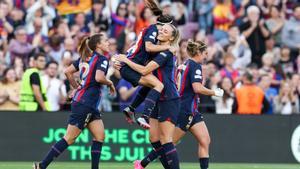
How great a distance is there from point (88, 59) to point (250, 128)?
19.9ft

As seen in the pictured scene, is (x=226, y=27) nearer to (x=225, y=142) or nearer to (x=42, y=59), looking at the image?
(x=225, y=142)

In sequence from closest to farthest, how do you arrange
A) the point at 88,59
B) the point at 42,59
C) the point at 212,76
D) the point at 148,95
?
the point at 148,95 < the point at 88,59 < the point at 42,59 < the point at 212,76

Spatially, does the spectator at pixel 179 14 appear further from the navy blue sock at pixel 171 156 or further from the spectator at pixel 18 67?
the navy blue sock at pixel 171 156

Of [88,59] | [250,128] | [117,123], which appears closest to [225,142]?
[250,128]

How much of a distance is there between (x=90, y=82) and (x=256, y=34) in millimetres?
8920

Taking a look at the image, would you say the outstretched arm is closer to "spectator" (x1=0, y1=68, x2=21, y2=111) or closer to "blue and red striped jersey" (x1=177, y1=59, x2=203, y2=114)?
"blue and red striped jersey" (x1=177, y1=59, x2=203, y2=114)

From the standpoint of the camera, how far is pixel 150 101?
1397 cm

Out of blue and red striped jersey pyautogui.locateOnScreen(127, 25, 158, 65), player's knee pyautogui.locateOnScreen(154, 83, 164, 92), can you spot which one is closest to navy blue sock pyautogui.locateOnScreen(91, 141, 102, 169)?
blue and red striped jersey pyautogui.locateOnScreen(127, 25, 158, 65)

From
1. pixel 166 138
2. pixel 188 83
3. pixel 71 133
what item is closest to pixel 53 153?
pixel 71 133

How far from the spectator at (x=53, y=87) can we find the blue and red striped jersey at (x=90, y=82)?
17.0ft

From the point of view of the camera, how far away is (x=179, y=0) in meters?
24.1

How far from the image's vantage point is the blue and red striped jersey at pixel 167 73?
46.3ft

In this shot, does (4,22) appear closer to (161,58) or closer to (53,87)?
(53,87)

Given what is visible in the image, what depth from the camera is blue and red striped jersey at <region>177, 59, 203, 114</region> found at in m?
15.0
